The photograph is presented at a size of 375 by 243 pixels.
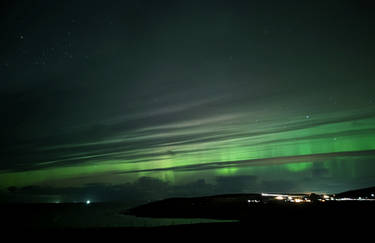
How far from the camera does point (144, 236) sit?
104 feet

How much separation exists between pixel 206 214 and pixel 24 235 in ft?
133

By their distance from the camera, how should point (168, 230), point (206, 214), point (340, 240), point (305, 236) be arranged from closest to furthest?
point (340, 240)
point (305, 236)
point (168, 230)
point (206, 214)

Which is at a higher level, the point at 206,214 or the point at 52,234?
the point at 52,234

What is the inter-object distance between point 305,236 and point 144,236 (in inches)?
654

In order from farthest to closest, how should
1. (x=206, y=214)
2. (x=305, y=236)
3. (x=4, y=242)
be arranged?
(x=206, y=214) → (x=4, y=242) → (x=305, y=236)

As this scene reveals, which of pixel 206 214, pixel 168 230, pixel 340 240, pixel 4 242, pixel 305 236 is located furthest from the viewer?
pixel 206 214

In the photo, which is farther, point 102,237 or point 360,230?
point 102,237

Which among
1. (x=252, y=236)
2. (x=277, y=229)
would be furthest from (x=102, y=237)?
(x=277, y=229)

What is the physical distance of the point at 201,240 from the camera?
2783cm

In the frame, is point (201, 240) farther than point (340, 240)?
Yes

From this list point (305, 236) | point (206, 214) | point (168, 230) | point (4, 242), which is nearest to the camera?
point (305, 236)

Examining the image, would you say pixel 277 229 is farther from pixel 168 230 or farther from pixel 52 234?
pixel 52 234

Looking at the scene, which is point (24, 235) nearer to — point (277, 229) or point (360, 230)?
point (277, 229)

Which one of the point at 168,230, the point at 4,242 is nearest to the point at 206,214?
the point at 168,230
